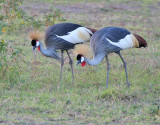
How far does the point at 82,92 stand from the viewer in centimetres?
527

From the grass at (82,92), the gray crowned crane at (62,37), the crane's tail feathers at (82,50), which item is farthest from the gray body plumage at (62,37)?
the crane's tail feathers at (82,50)

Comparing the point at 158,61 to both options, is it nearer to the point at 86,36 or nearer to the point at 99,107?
the point at 86,36

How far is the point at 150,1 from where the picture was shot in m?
13.5

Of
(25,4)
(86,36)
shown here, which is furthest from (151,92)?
(25,4)

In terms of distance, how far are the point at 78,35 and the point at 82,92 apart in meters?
1.16

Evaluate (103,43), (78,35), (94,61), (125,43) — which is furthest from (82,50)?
(78,35)

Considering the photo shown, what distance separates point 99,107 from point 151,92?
3.15ft

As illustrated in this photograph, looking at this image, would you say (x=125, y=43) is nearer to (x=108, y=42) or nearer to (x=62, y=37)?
(x=108, y=42)

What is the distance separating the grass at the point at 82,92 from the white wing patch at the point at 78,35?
48 cm

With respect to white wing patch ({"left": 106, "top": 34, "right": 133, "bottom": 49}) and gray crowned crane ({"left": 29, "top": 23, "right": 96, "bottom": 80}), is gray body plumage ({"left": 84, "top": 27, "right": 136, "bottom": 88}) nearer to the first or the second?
white wing patch ({"left": 106, "top": 34, "right": 133, "bottom": 49})

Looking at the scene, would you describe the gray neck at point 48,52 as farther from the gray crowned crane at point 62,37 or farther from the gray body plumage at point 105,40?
the gray body plumage at point 105,40

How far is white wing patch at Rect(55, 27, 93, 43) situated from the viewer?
6102 millimetres

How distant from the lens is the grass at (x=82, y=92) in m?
4.31

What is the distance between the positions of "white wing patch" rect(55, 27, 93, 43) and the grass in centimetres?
48
